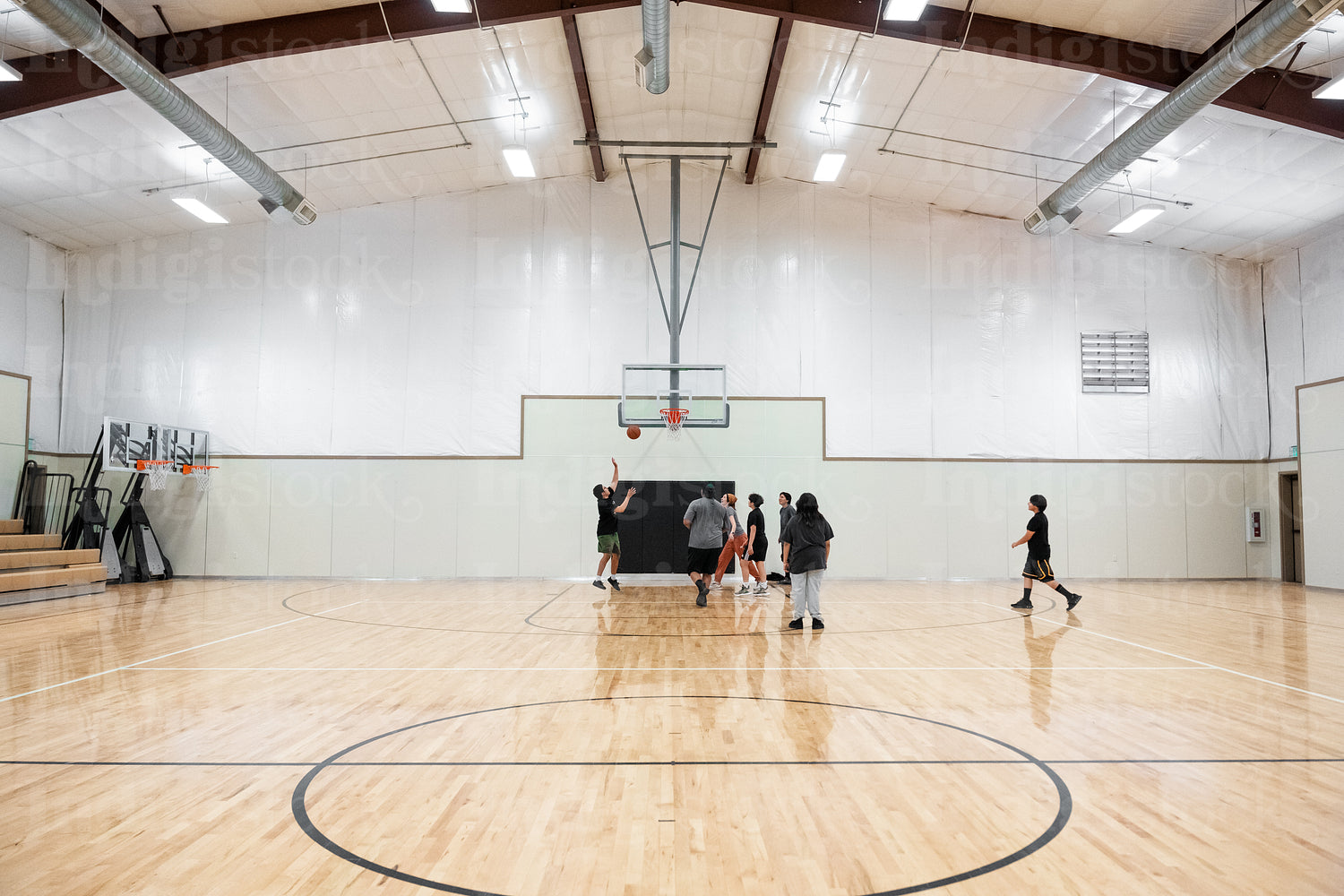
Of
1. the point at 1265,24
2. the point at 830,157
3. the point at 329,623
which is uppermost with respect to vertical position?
the point at 830,157

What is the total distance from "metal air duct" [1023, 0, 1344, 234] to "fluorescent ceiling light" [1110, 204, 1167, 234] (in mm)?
1865

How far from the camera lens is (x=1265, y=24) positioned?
7395mm

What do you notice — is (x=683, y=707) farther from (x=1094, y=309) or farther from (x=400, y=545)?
(x=1094, y=309)

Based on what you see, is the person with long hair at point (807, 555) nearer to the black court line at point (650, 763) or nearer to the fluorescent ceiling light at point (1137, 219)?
the black court line at point (650, 763)

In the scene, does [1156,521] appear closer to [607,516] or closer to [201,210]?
[607,516]

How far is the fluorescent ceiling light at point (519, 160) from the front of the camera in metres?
12.3

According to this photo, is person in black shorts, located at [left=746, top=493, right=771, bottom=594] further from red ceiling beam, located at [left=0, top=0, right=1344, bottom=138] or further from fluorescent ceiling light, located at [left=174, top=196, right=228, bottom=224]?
fluorescent ceiling light, located at [left=174, top=196, right=228, bottom=224]

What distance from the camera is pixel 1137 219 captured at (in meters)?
13.4

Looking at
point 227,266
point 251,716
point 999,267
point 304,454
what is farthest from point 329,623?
point 999,267

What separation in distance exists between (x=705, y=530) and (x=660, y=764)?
698 centimetres

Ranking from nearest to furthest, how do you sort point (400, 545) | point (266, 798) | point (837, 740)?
point (266, 798)
point (837, 740)
point (400, 545)

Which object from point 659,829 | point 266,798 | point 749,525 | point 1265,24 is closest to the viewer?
point 659,829

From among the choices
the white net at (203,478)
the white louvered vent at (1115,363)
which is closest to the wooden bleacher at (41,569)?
the white net at (203,478)

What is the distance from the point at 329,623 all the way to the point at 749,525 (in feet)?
19.3
